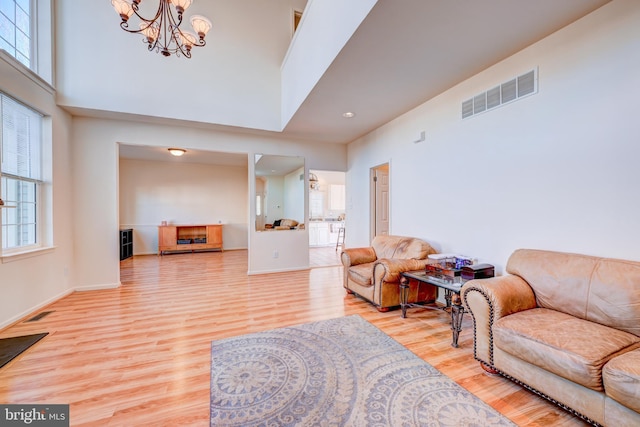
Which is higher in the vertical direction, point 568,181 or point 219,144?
A: point 219,144

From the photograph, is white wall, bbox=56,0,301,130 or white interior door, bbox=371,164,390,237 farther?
white interior door, bbox=371,164,390,237

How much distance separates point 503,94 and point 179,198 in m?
8.06

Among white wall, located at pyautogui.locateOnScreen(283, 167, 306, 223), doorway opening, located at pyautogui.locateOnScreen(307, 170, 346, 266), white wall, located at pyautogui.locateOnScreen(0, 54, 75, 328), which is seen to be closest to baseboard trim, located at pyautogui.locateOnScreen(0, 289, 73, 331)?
white wall, located at pyautogui.locateOnScreen(0, 54, 75, 328)

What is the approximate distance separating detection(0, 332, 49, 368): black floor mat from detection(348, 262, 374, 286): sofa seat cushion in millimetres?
3284

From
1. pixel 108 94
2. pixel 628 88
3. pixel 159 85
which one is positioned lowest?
pixel 628 88

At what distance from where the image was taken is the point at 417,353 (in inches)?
85.7

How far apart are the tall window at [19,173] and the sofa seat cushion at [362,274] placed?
3946 mm

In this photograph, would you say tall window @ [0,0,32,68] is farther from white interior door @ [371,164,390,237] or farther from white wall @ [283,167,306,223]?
white interior door @ [371,164,390,237]

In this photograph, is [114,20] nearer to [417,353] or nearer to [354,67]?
[354,67]

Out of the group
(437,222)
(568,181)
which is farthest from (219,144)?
(568,181)

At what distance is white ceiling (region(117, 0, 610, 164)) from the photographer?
6.23 ft

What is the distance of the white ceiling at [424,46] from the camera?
190 centimetres

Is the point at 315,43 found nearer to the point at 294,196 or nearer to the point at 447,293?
the point at 294,196

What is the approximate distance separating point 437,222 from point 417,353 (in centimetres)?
180
